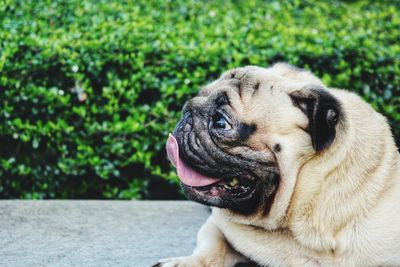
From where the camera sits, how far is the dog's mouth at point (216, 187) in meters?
3.06

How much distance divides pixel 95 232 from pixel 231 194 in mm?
1180

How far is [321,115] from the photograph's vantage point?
294 cm

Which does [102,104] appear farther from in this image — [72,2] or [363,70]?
[363,70]

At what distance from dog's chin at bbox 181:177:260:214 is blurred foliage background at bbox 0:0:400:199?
1722mm

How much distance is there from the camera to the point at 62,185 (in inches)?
192

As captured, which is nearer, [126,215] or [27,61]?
[126,215]

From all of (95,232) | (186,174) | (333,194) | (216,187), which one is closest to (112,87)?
(95,232)

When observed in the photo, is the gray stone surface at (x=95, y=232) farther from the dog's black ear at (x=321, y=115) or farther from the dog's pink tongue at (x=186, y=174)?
the dog's black ear at (x=321, y=115)

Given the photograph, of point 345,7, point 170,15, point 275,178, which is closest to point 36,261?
point 275,178

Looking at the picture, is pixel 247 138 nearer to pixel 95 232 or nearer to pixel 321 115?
pixel 321 115

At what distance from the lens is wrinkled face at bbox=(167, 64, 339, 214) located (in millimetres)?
2992

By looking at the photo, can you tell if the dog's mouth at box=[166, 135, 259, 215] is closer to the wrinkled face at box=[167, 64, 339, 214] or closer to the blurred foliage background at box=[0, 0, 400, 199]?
the wrinkled face at box=[167, 64, 339, 214]

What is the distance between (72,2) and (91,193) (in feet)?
6.48

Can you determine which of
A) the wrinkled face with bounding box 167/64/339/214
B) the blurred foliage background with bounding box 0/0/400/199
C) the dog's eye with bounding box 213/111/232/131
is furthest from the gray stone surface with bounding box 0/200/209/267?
the dog's eye with bounding box 213/111/232/131
